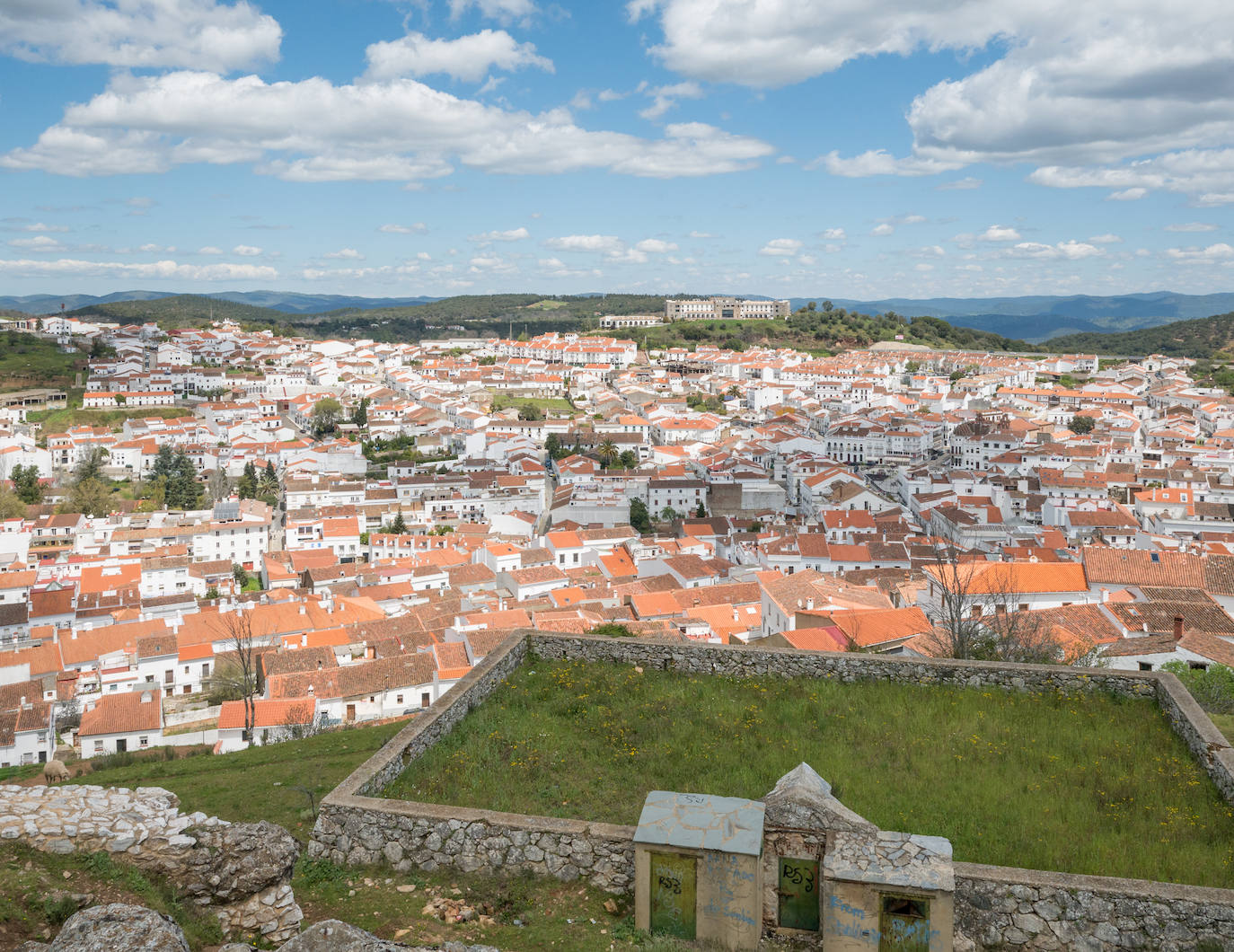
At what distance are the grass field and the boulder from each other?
86102 millimetres

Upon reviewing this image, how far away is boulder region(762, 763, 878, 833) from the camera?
14.4 feet

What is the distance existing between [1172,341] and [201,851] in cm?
14027

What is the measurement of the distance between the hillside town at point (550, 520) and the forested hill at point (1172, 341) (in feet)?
66.5

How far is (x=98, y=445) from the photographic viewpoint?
6203cm

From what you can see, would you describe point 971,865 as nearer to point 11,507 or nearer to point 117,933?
point 117,933

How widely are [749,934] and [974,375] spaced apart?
9305 cm

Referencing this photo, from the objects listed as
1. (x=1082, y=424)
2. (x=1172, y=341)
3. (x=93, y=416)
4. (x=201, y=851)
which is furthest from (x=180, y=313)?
(x=201, y=851)

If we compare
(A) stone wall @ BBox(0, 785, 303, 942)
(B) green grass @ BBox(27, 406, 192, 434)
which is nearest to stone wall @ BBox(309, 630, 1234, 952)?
(A) stone wall @ BBox(0, 785, 303, 942)

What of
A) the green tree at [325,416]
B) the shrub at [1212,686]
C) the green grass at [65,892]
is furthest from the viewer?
the green tree at [325,416]

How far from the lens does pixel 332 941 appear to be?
3.25 m

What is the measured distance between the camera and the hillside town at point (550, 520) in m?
21.3

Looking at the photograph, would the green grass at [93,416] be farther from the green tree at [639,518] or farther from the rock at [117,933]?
the rock at [117,933]

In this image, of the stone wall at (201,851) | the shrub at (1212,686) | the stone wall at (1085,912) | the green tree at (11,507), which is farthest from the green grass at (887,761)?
the green tree at (11,507)

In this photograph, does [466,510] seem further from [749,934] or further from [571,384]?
[749,934]
